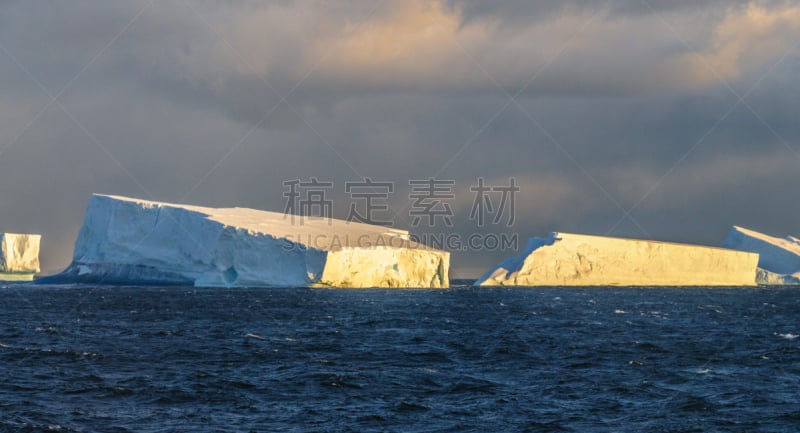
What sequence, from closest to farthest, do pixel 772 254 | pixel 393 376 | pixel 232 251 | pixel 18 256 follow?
1. pixel 393 376
2. pixel 232 251
3. pixel 772 254
4. pixel 18 256

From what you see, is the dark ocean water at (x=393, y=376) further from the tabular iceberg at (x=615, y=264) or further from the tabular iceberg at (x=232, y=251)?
the tabular iceberg at (x=615, y=264)

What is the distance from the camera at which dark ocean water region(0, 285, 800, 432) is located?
Answer: 15.3m

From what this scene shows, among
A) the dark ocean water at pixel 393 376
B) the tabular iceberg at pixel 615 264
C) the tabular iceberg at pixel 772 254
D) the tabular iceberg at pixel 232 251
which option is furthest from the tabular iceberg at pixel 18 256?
the tabular iceberg at pixel 772 254

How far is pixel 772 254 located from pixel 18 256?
259 ft

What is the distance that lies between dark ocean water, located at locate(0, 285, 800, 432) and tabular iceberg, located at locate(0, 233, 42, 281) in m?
64.7

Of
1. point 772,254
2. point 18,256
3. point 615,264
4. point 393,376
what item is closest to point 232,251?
point 615,264

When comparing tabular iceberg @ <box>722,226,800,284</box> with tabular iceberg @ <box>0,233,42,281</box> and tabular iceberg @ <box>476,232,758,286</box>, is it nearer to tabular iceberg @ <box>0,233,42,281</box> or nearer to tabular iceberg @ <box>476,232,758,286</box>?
tabular iceberg @ <box>476,232,758,286</box>

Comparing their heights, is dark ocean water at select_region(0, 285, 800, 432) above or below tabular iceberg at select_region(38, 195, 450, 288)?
below

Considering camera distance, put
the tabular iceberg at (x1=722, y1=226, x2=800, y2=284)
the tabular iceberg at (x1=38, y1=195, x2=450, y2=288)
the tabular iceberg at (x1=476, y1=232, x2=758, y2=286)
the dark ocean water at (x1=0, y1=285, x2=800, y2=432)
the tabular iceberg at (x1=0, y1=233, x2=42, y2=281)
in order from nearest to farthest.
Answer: the dark ocean water at (x1=0, y1=285, x2=800, y2=432) < the tabular iceberg at (x1=38, y1=195, x2=450, y2=288) < the tabular iceberg at (x1=476, y1=232, x2=758, y2=286) < the tabular iceberg at (x1=722, y1=226, x2=800, y2=284) < the tabular iceberg at (x1=0, y1=233, x2=42, y2=281)

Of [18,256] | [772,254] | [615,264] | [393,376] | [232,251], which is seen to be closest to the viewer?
[393,376]

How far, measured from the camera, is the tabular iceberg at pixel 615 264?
3142 inches

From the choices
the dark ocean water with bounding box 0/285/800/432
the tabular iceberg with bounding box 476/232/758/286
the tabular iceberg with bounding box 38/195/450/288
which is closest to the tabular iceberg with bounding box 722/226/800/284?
the tabular iceberg with bounding box 476/232/758/286

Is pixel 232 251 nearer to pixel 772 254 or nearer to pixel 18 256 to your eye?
pixel 18 256

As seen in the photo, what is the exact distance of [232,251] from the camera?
6331 cm
